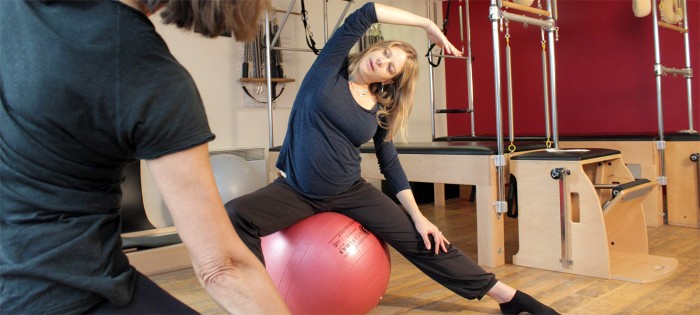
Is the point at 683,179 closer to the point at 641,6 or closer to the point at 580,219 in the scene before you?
the point at 641,6

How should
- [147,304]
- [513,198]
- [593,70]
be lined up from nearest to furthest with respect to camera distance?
[147,304], [513,198], [593,70]

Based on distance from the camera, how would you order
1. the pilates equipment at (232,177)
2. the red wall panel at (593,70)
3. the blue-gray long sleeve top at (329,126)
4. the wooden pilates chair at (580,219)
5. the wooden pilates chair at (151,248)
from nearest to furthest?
the blue-gray long sleeve top at (329,126) < the wooden pilates chair at (580,219) < the wooden pilates chair at (151,248) < the pilates equipment at (232,177) < the red wall panel at (593,70)

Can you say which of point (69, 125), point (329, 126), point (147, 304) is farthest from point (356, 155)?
point (69, 125)

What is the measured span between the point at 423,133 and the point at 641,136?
95.7 inches

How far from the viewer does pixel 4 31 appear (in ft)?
2.29

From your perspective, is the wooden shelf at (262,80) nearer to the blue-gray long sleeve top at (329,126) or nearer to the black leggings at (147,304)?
the blue-gray long sleeve top at (329,126)

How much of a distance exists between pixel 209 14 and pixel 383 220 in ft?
4.77

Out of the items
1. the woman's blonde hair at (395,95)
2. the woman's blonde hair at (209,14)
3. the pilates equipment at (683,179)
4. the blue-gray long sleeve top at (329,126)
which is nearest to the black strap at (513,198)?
the woman's blonde hair at (395,95)

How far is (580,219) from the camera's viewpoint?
2.74m

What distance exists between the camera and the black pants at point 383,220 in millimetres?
1995

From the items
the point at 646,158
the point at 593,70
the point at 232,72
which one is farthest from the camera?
the point at 593,70

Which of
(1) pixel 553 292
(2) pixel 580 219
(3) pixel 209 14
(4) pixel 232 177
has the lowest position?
(1) pixel 553 292

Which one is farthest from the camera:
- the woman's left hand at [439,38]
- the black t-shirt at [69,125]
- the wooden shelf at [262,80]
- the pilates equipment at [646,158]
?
the wooden shelf at [262,80]

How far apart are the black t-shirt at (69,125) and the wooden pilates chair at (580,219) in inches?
94.0
